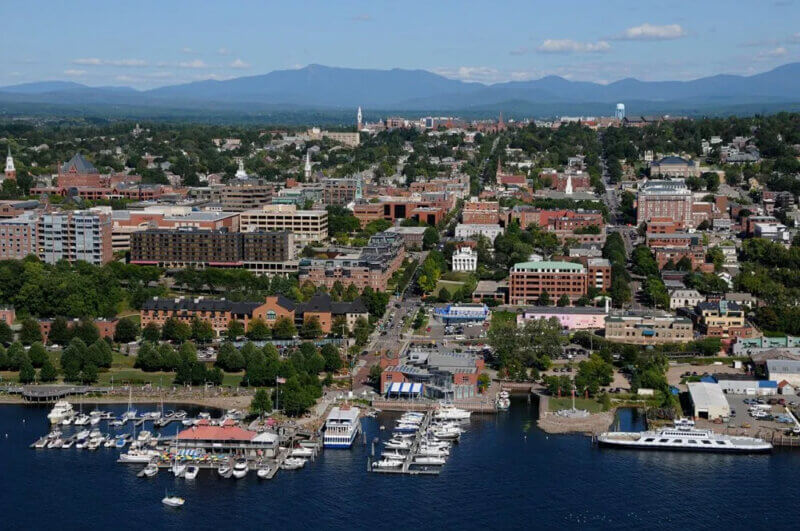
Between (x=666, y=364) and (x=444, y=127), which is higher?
(x=444, y=127)

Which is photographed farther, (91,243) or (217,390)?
(91,243)

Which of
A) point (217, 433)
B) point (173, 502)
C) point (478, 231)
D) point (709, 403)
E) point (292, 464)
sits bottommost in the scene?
point (173, 502)

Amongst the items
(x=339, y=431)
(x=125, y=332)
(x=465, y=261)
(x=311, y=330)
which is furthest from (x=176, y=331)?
(x=465, y=261)

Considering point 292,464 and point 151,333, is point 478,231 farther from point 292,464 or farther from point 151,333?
point 292,464

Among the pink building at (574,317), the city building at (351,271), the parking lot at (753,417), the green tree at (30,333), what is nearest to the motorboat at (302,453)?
the parking lot at (753,417)

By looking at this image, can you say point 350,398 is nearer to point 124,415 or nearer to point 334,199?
point 124,415

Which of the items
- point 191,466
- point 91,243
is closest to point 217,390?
point 191,466
